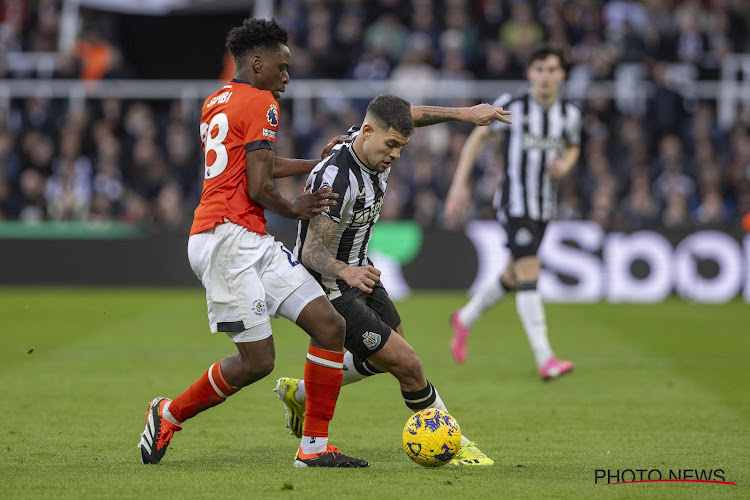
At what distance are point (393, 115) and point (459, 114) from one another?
1.33 feet

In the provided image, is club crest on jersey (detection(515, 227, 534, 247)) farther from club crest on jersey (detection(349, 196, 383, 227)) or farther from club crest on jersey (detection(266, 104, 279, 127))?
club crest on jersey (detection(266, 104, 279, 127))

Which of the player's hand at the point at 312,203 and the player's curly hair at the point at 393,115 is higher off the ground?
the player's curly hair at the point at 393,115

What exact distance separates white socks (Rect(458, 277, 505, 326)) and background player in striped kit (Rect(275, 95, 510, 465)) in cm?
369

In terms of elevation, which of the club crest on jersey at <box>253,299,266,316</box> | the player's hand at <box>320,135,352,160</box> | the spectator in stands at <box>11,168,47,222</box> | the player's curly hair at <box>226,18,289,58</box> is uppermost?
the player's curly hair at <box>226,18,289,58</box>

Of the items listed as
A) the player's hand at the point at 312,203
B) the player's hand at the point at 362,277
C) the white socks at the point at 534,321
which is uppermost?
the player's hand at the point at 312,203

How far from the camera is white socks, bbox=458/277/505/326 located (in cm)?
955

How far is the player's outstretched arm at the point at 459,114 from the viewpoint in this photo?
5.69 m

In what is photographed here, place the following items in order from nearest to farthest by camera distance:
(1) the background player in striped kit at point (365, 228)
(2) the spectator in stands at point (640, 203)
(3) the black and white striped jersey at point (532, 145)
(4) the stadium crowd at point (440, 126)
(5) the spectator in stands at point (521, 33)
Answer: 1. (1) the background player in striped kit at point (365, 228)
2. (3) the black and white striped jersey at point (532, 145)
3. (2) the spectator in stands at point (640, 203)
4. (4) the stadium crowd at point (440, 126)
5. (5) the spectator in stands at point (521, 33)

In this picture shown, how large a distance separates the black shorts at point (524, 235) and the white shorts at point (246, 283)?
3903 millimetres

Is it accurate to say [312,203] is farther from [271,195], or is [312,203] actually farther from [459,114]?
[459,114]

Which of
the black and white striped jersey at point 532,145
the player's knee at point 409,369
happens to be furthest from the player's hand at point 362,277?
the black and white striped jersey at point 532,145

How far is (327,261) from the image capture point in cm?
552

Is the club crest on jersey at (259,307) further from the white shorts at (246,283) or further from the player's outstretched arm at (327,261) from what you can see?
the player's outstretched arm at (327,261)

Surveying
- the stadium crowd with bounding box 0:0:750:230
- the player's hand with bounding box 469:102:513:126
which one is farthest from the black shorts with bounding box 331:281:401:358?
the stadium crowd with bounding box 0:0:750:230
